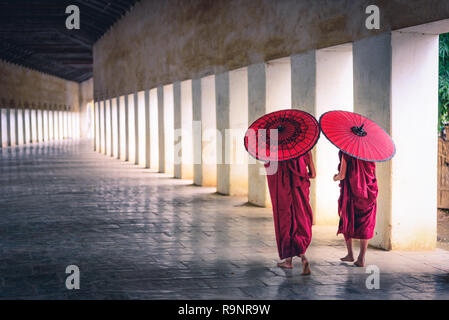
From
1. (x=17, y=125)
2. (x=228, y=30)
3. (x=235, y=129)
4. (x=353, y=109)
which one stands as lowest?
(x=235, y=129)

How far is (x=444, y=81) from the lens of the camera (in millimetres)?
11867

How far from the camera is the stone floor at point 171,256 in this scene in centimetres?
646

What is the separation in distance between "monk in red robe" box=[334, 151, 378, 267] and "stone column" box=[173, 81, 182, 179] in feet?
38.4

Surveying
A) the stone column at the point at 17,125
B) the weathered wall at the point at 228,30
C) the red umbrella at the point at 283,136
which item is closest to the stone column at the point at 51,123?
the stone column at the point at 17,125

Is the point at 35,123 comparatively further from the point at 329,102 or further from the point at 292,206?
the point at 292,206

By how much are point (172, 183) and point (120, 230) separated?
24.7 ft

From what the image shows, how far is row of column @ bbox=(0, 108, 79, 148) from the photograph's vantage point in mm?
41344

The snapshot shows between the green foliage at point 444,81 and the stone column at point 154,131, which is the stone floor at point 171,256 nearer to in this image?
the green foliage at point 444,81

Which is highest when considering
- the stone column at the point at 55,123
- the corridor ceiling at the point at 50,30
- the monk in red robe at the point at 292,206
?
the corridor ceiling at the point at 50,30

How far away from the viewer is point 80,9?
28.3m

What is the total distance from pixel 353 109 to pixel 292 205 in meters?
2.91

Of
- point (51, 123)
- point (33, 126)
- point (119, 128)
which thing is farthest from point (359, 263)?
point (51, 123)

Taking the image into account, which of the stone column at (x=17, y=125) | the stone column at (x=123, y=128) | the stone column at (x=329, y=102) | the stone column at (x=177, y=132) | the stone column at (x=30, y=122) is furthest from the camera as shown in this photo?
the stone column at (x=30, y=122)

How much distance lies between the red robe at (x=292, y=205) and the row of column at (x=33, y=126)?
35935mm
